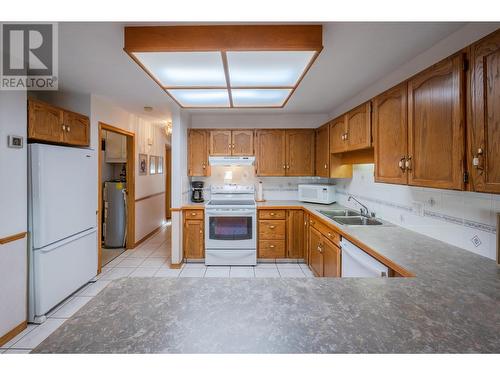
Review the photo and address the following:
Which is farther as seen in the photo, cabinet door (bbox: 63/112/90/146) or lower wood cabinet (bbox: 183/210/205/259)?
lower wood cabinet (bbox: 183/210/205/259)

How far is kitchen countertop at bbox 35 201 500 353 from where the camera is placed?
0.67 metres

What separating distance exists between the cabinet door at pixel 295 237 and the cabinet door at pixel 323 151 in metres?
0.70

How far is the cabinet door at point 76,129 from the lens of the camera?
8.36 feet

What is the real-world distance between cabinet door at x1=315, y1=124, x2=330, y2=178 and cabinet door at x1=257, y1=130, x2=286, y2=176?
54 cm

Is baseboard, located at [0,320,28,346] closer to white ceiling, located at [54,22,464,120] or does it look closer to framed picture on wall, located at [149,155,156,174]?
white ceiling, located at [54,22,464,120]

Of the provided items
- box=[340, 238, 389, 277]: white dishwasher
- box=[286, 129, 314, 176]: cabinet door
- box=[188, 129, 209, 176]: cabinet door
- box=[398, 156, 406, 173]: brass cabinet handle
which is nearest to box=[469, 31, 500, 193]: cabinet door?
box=[398, 156, 406, 173]: brass cabinet handle

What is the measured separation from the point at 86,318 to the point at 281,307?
695 millimetres

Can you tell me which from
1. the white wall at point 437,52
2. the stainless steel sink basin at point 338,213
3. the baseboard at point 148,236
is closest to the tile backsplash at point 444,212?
the stainless steel sink basin at point 338,213

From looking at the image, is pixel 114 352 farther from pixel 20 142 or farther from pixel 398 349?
pixel 20 142

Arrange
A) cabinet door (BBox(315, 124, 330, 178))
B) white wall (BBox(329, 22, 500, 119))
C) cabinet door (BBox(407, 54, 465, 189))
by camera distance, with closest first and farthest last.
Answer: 1. cabinet door (BBox(407, 54, 465, 189))
2. white wall (BBox(329, 22, 500, 119))
3. cabinet door (BBox(315, 124, 330, 178))

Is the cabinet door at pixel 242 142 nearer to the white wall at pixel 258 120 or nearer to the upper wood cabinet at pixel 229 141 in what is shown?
the upper wood cabinet at pixel 229 141

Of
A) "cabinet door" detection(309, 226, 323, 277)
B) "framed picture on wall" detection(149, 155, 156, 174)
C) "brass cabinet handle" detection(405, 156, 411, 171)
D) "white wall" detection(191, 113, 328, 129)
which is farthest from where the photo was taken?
"framed picture on wall" detection(149, 155, 156, 174)

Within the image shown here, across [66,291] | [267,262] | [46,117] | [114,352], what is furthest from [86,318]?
[267,262]

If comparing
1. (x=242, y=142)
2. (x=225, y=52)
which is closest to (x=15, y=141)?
(x=225, y=52)
